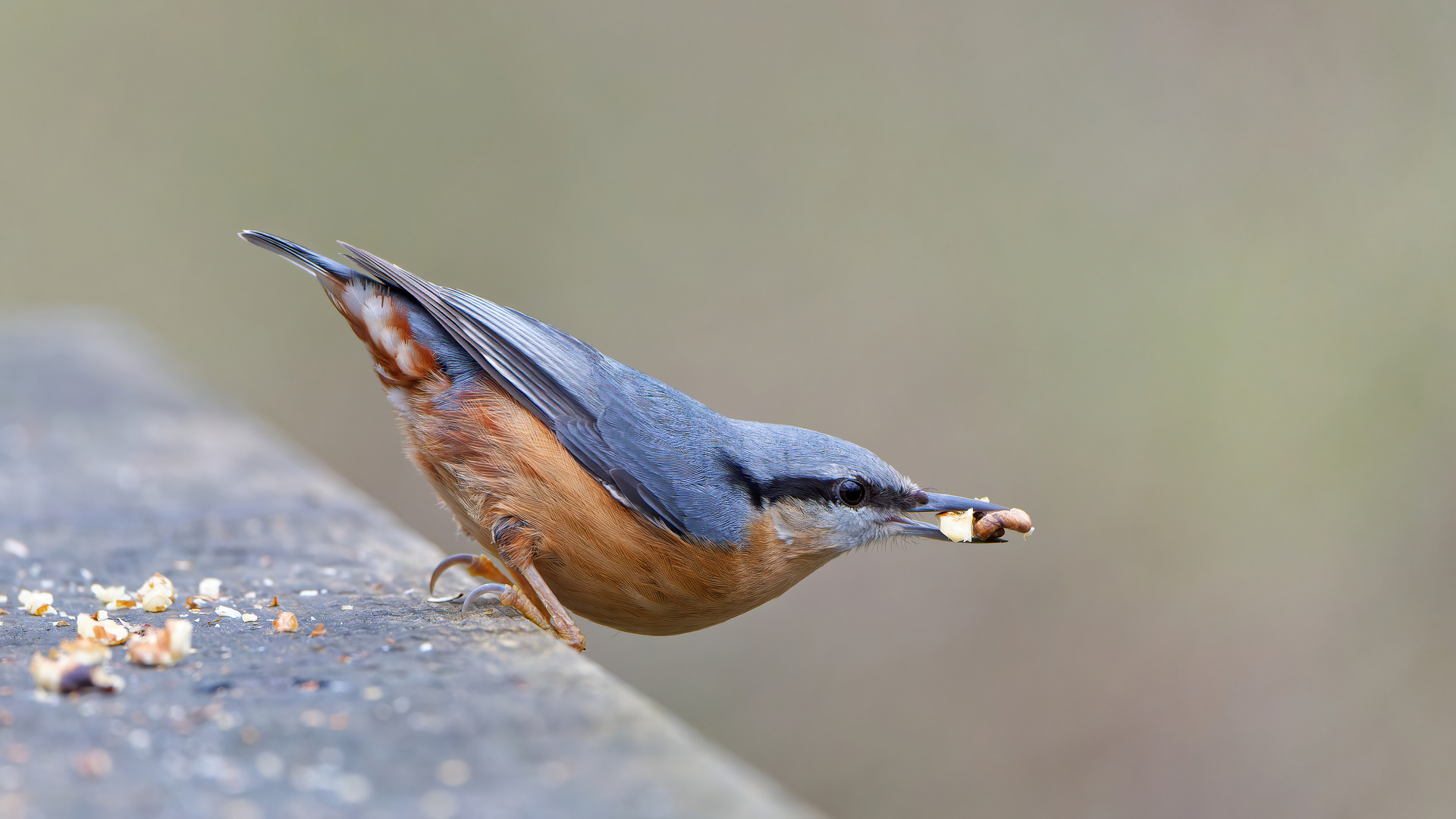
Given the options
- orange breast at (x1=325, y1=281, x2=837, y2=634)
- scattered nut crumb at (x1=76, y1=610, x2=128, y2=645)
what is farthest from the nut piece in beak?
scattered nut crumb at (x1=76, y1=610, x2=128, y2=645)

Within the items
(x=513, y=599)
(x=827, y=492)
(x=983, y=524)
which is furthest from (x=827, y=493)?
(x=513, y=599)

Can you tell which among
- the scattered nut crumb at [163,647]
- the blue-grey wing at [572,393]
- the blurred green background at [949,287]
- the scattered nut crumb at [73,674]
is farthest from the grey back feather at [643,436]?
the blurred green background at [949,287]

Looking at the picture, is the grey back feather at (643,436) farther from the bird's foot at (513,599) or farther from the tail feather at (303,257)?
the bird's foot at (513,599)

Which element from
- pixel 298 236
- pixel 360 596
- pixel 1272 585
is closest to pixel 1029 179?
pixel 1272 585

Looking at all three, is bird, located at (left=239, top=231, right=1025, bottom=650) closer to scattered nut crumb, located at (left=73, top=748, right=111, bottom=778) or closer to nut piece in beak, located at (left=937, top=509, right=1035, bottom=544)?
nut piece in beak, located at (left=937, top=509, right=1035, bottom=544)

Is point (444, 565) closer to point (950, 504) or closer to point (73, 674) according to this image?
point (73, 674)

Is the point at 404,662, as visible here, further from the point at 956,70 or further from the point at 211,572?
the point at 956,70
